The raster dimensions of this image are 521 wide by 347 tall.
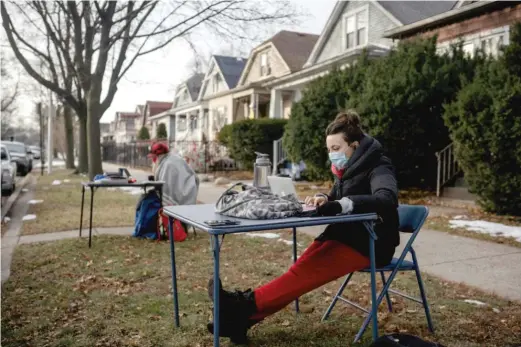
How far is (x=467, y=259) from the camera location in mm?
6016

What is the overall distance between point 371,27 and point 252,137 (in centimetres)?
708

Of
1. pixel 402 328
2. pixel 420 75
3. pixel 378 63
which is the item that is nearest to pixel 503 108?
pixel 420 75

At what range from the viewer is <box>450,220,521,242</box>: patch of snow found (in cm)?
745

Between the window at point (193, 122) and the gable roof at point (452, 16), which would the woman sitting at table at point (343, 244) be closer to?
the gable roof at point (452, 16)

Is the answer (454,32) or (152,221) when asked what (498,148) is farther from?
(454,32)

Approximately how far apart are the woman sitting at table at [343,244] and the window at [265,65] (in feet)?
95.4

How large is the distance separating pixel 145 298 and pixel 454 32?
1576 centimetres

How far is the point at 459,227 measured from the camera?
812 centimetres

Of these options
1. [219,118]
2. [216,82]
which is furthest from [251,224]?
[216,82]

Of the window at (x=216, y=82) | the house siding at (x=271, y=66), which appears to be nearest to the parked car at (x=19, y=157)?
the house siding at (x=271, y=66)

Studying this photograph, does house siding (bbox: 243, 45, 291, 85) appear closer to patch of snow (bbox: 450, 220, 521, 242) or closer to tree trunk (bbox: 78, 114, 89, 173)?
tree trunk (bbox: 78, 114, 89, 173)

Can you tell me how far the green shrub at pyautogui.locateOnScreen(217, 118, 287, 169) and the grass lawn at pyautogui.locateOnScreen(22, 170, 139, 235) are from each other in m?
7.11

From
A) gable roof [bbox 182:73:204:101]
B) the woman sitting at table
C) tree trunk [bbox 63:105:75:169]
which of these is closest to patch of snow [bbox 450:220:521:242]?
the woman sitting at table

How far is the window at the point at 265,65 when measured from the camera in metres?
32.0
